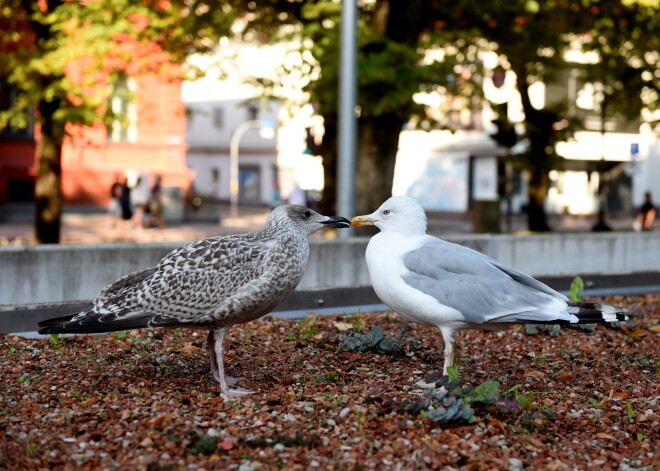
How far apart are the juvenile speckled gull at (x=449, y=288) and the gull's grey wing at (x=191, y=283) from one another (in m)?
0.83

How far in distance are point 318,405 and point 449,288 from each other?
118 cm

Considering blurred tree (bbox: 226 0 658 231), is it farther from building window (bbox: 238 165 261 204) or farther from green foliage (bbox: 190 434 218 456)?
building window (bbox: 238 165 261 204)

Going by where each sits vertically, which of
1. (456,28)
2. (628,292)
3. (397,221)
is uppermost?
(456,28)

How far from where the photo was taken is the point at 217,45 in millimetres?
23000

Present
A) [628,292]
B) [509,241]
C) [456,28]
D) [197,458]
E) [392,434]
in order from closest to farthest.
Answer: [197,458], [392,434], [628,292], [509,241], [456,28]

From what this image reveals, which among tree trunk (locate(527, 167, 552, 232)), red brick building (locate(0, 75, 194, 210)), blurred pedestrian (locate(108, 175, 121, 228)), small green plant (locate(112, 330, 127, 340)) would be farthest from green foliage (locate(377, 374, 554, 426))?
red brick building (locate(0, 75, 194, 210))

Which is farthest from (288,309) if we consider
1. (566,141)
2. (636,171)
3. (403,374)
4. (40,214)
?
(636,171)

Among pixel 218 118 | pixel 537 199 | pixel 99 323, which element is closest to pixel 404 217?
pixel 99 323

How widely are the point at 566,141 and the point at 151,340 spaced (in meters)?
23.4

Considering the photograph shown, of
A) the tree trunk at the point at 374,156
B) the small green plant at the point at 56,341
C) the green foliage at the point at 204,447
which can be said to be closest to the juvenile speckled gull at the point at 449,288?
the green foliage at the point at 204,447

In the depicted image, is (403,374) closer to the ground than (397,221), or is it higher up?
closer to the ground

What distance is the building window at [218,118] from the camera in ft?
263

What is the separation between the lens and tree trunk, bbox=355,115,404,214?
1884cm

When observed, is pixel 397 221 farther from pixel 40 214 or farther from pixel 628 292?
pixel 40 214
